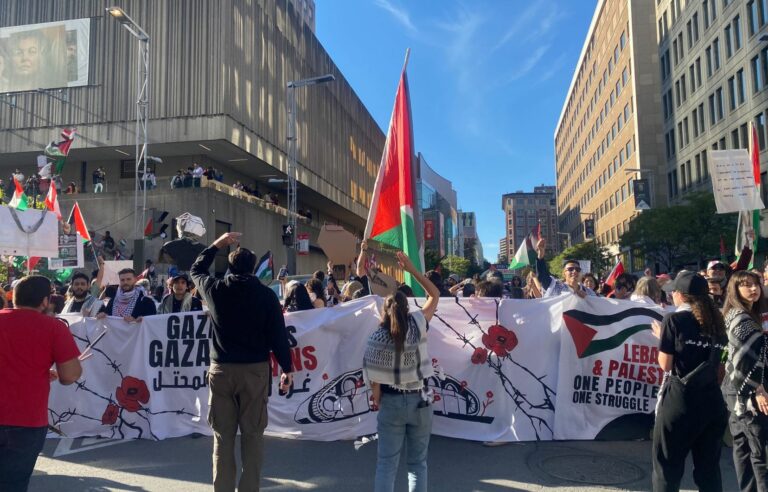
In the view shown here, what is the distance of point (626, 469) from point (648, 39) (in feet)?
194

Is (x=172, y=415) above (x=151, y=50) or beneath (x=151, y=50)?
beneath

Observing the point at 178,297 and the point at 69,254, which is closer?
the point at 178,297

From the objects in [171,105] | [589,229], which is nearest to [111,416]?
[171,105]

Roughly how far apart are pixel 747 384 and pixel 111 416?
616 cm

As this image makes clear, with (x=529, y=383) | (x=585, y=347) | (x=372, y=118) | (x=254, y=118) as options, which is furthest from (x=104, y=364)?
(x=372, y=118)

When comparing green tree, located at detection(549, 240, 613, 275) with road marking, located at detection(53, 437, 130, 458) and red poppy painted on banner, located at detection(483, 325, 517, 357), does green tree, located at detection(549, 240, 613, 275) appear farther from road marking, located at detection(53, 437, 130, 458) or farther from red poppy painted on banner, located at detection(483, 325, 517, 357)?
road marking, located at detection(53, 437, 130, 458)

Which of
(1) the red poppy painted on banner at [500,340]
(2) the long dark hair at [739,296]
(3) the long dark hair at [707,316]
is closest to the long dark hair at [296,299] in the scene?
(1) the red poppy painted on banner at [500,340]

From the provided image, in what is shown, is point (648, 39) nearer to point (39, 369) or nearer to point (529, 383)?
point (529, 383)

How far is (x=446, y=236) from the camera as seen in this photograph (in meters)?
121

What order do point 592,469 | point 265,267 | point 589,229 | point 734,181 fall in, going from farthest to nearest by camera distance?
1. point 589,229
2. point 265,267
3. point 734,181
4. point 592,469

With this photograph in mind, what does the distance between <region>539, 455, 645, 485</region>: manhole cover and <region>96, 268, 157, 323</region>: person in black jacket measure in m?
4.82

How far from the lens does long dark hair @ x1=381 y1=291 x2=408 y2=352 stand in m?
3.73

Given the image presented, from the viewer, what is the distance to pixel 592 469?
16.8ft

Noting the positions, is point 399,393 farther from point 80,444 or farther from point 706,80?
point 706,80
